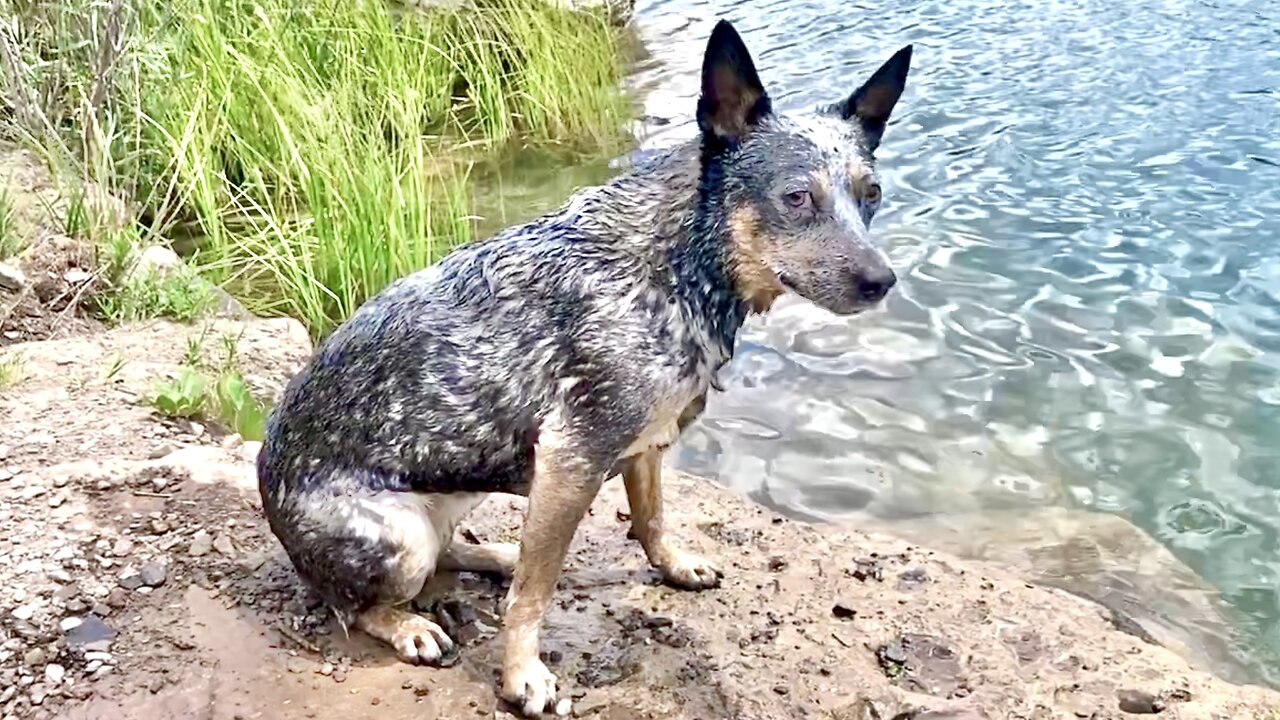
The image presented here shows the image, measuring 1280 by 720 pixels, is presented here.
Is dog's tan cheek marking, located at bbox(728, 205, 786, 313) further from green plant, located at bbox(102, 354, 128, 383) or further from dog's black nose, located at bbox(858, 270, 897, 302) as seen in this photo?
green plant, located at bbox(102, 354, 128, 383)

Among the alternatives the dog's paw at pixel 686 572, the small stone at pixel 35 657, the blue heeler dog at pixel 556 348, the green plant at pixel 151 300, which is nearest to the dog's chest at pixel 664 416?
the blue heeler dog at pixel 556 348

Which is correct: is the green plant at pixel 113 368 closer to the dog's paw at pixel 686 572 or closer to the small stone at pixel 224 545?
the small stone at pixel 224 545

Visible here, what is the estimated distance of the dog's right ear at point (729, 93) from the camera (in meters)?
2.88

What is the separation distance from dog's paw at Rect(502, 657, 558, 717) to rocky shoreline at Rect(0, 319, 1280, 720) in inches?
2.6

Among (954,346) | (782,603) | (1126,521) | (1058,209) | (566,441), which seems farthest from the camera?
(1058,209)

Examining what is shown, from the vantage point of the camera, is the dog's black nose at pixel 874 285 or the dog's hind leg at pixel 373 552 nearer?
the dog's black nose at pixel 874 285

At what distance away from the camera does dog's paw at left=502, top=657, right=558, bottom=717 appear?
3.13 m

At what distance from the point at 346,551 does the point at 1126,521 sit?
10.4 ft

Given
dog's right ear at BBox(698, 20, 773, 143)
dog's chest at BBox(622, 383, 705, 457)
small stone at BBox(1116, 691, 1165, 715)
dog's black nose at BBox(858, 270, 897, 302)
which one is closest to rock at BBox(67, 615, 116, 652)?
dog's chest at BBox(622, 383, 705, 457)

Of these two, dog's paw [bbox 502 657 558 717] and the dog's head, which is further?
dog's paw [bbox 502 657 558 717]

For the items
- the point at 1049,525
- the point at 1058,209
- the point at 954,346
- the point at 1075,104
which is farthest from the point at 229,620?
the point at 1075,104

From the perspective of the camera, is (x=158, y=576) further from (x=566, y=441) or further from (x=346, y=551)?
(x=566, y=441)

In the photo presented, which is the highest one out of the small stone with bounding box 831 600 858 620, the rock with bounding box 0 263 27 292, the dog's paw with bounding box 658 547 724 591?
the rock with bounding box 0 263 27 292

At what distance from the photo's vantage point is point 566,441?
9.97 feet
